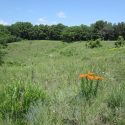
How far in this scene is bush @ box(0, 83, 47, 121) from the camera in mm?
4955

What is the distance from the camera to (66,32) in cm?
8169

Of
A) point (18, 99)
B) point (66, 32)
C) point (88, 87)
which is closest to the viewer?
point (18, 99)

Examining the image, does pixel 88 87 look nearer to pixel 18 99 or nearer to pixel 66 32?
pixel 18 99

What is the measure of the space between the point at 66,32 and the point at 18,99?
76.9m

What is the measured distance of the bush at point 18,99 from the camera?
4.96 meters

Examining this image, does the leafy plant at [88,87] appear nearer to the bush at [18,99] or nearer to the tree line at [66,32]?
the bush at [18,99]

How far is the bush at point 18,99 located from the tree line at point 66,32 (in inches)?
2335

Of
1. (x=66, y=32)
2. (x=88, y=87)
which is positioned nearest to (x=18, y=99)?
(x=88, y=87)

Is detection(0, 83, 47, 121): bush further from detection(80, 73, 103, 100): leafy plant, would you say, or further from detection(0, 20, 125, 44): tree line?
detection(0, 20, 125, 44): tree line

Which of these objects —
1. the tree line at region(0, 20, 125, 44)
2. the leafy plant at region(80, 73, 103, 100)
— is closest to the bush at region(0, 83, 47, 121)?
the leafy plant at region(80, 73, 103, 100)

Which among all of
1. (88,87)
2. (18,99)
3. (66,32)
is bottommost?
(18,99)

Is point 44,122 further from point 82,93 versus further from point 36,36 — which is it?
point 36,36

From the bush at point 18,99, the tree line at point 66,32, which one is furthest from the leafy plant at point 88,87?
the tree line at point 66,32

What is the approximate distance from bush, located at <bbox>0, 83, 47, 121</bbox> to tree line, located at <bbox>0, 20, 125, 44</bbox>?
2335 inches
